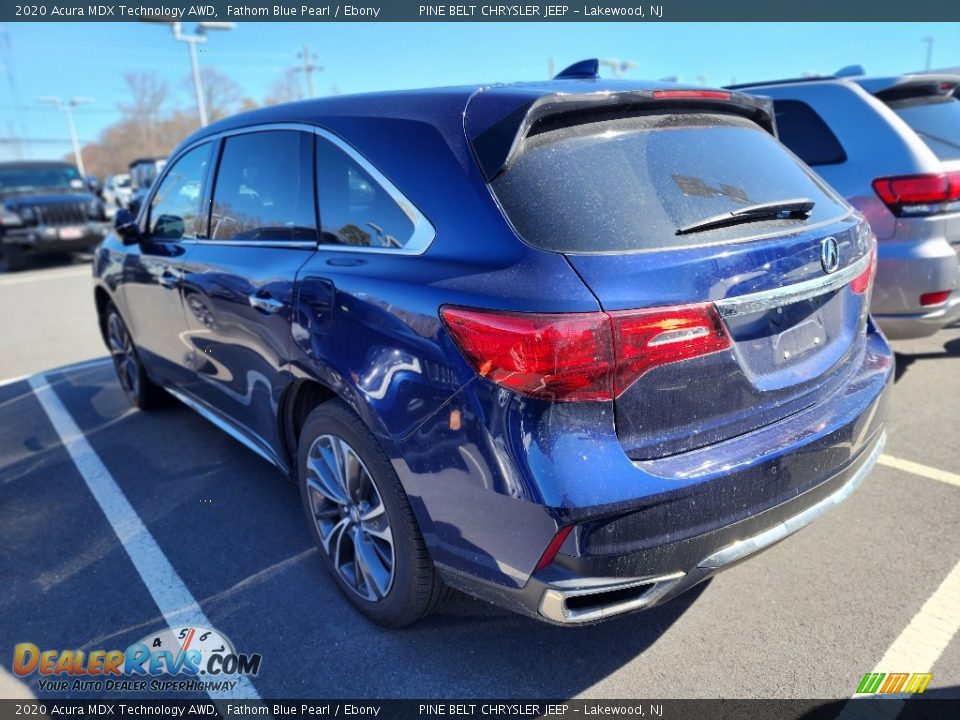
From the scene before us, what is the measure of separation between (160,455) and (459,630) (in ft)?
8.04

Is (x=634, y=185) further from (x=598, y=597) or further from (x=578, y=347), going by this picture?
(x=598, y=597)

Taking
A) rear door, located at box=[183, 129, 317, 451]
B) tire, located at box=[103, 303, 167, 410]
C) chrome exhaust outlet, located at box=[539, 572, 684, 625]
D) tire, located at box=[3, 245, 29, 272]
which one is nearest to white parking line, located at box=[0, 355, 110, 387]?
tire, located at box=[103, 303, 167, 410]

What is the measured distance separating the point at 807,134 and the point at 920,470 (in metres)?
2.27

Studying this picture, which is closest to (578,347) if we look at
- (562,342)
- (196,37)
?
(562,342)

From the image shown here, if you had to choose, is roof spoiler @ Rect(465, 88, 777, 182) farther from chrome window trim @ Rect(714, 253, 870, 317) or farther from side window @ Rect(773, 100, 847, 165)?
side window @ Rect(773, 100, 847, 165)

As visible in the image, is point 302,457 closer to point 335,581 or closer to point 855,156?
point 335,581

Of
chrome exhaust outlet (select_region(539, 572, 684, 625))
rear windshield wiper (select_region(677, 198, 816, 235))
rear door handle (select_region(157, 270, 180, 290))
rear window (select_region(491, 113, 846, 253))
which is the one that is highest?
rear window (select_region(491, 113, 846, 253))

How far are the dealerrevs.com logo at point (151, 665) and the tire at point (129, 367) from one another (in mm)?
2434

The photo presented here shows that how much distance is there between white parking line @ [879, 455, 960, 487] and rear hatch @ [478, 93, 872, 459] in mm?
1363

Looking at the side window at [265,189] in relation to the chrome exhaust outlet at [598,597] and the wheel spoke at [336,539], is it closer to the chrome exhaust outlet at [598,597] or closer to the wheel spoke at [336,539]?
the wheel spoke at [336,539]

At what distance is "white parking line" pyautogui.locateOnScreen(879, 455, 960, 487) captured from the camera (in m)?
3.29

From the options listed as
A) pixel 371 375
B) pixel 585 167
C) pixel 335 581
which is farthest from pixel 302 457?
pixel 585 167

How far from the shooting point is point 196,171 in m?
3.68

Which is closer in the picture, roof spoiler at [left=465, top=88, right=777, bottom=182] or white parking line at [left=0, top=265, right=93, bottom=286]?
roof spoiler at [left=465, top=88, right=777, bottom=182]
